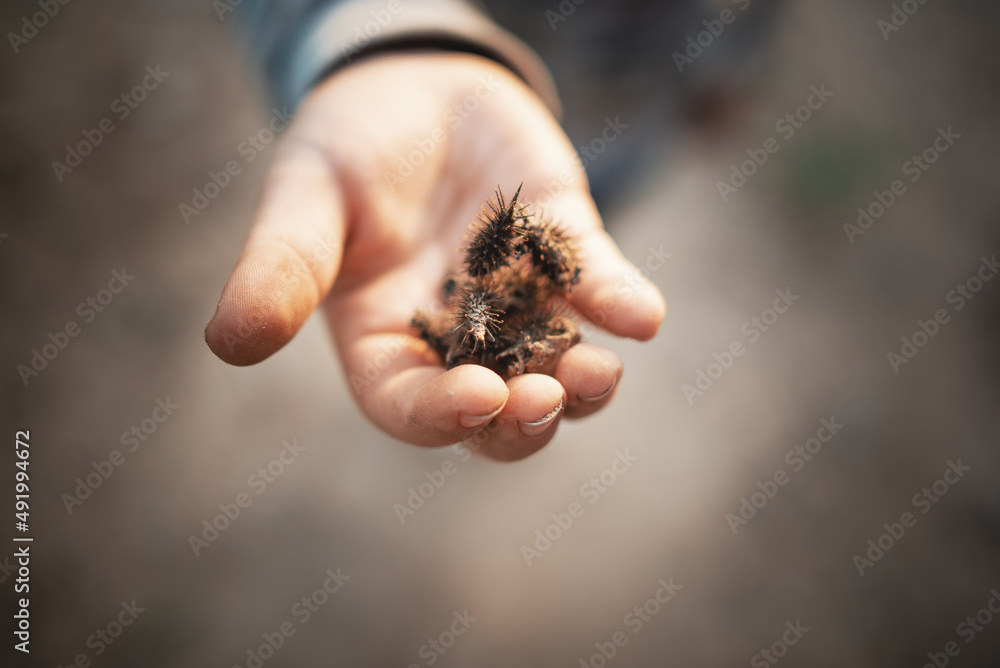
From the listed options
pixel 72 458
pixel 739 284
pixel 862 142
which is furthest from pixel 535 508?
pixel 862 142

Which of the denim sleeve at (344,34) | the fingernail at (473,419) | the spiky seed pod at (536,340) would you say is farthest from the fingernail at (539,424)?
the denim sleeve at (344,34)

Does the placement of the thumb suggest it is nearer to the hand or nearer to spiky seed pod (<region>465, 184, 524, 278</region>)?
the hand

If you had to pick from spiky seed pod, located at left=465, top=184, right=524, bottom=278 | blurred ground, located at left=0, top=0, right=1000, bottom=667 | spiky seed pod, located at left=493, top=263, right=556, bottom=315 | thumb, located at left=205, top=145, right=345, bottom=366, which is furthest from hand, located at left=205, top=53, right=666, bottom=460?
blurred ground, located at left=0, top=0, right=1000, bottom=667

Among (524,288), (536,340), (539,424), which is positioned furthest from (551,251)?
(539,424)

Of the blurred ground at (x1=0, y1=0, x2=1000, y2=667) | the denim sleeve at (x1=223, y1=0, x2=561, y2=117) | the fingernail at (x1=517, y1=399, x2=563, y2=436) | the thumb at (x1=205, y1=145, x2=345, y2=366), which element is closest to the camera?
the thumb at (x1=205, y1=145, x2=345, y2=366)

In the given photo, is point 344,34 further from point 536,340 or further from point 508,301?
point 536,340

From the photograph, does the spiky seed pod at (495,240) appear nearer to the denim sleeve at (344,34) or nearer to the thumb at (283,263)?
the thumb at (283,263)

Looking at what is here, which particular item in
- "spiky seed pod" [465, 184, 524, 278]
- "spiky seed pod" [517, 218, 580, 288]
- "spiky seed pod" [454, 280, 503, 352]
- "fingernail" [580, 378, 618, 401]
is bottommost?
"spiky seed pod" [454, 280, 503, 352]
